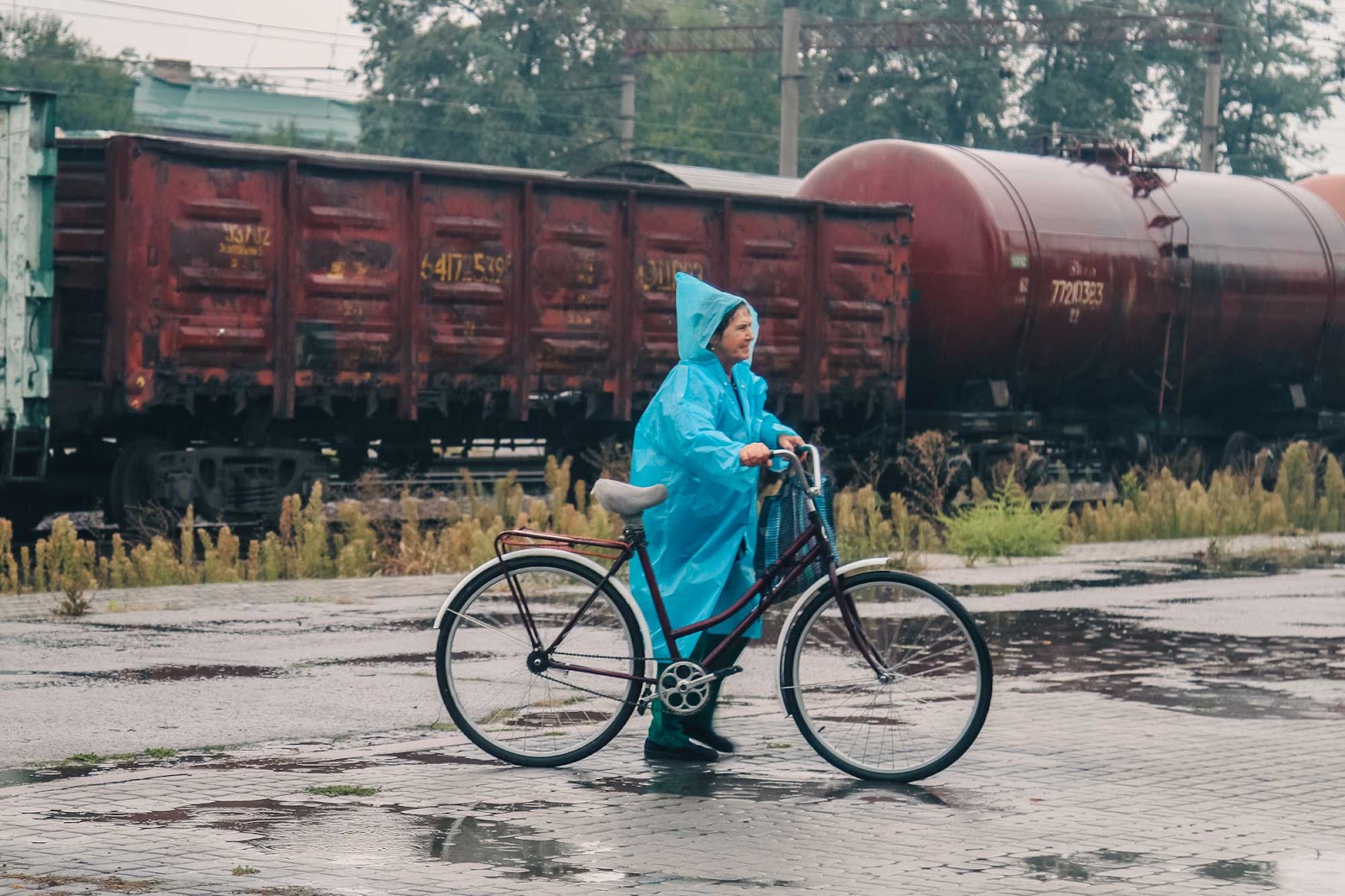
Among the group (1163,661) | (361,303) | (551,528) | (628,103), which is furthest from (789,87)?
(1163,661)

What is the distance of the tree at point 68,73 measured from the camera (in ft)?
239

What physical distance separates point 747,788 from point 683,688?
0.51 metres

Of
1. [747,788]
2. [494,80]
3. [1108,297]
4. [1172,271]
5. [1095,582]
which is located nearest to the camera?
[747,788]

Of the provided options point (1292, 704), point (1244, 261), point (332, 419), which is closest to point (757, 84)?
point (1244, 261)

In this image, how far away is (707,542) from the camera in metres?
7.37

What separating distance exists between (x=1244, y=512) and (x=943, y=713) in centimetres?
1215

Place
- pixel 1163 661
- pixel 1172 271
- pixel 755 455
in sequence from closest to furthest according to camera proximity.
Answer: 1. pixel 755 455
2. pixel 1163 661
3. pixel 1172 271

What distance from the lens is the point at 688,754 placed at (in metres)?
7.31

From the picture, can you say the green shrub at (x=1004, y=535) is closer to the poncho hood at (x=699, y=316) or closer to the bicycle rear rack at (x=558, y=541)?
the poncho hood at (x=699, y=316)

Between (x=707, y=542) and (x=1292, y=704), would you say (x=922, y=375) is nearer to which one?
(x=1292, y=704)

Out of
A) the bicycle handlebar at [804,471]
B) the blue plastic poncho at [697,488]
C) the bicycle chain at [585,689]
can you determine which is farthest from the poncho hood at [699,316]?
the bicycle chain at [585,689]

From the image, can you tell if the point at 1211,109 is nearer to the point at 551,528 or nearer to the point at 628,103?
the point at 628,103

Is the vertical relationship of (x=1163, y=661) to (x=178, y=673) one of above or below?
above

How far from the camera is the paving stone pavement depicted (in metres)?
5.50
